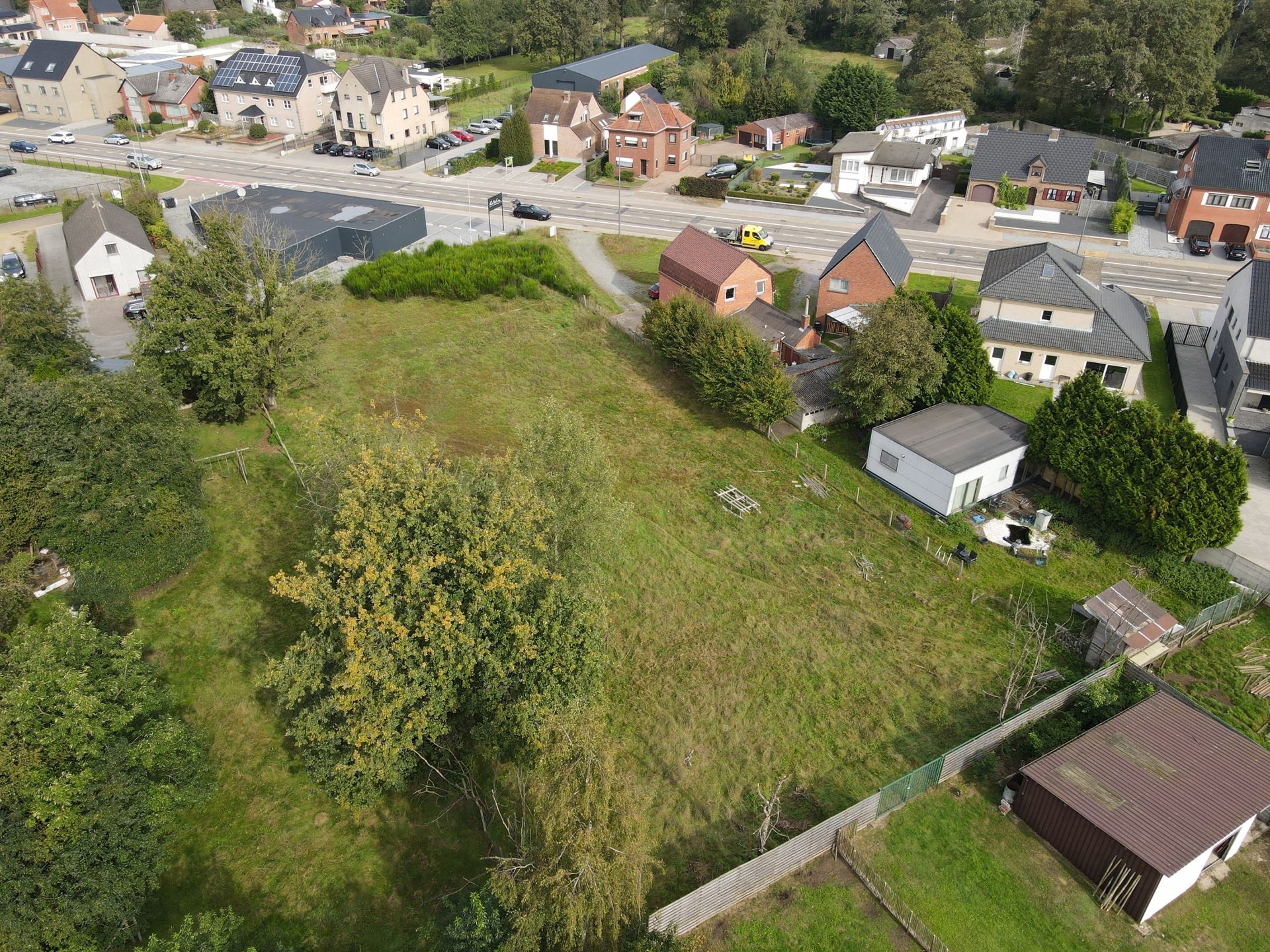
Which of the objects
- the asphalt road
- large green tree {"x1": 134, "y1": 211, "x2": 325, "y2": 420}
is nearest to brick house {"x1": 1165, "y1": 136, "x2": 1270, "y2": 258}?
the asphalt road

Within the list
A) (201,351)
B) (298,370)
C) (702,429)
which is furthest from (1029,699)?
(201,351)

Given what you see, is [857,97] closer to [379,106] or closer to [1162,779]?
[379,106]

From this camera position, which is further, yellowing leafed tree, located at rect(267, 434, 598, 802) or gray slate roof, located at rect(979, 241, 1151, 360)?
gray slate roof, located at rect(979, 241, 1151, 360)

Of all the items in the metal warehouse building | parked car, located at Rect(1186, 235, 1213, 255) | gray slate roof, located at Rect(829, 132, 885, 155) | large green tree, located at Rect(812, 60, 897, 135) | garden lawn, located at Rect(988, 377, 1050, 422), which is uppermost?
large green tree, located at Rect(812, 60, 897, 135)

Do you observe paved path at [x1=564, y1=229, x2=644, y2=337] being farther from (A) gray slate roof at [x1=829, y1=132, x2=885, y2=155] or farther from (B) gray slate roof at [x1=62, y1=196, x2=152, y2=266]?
(B) gray slate roof at [x1=62, y1=196, x2=152, y2=266]

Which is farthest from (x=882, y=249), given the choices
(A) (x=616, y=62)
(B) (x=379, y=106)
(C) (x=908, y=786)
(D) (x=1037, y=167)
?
(A) (x=616, y=62)

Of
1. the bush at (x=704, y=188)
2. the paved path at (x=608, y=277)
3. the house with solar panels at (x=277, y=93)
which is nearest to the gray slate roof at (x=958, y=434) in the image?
the paved path at (x=608, y=277)

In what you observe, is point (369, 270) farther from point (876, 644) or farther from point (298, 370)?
point (876, 644)
